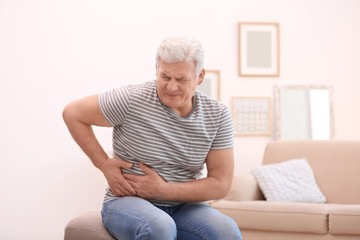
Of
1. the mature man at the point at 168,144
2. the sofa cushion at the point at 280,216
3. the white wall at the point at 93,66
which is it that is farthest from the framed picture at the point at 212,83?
the mature man at the point at 168,144

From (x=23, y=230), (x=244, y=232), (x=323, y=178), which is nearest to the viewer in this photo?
(x=244, y=232)

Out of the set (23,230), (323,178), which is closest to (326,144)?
(323,178)

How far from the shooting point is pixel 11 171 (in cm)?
417

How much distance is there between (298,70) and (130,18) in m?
1.47

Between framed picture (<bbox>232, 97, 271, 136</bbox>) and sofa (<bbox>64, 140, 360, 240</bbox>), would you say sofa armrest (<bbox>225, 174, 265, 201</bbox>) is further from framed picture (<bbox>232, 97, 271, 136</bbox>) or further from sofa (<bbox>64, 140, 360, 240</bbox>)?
framed picture (<bbox>232, 97, 271, 136</bbox>)

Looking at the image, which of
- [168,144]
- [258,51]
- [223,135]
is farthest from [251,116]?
[168,144]

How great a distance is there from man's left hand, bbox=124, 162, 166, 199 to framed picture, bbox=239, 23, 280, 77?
261 cm

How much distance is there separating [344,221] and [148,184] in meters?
1.65

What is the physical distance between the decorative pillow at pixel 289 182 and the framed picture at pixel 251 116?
0.60 metres

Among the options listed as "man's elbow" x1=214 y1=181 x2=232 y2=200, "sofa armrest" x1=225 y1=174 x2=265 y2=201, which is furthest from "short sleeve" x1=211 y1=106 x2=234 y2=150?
"sofa armrest" x1=225 y1=174 x2=265 y2=201

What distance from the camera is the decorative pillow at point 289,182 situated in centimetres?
348

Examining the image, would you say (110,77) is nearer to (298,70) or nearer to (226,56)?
(226,56)

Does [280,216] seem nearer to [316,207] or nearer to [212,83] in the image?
[316,207]

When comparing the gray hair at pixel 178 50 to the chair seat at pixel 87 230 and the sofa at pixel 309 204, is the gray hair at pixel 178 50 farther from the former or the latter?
the sofa at pixel 309 204
